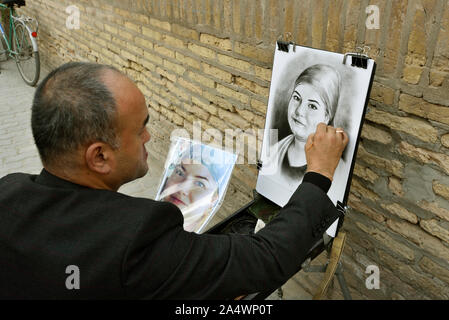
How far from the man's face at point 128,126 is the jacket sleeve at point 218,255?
239mm

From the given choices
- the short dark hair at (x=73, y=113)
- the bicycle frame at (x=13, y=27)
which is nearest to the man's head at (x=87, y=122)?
the short dark hair at (x=73, y=113)

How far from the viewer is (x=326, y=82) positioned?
161cm

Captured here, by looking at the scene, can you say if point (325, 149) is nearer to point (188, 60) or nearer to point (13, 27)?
point (188, 60)

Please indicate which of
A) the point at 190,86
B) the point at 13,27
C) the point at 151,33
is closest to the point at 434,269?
the point at 190,86

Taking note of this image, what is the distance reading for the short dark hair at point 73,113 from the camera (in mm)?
1130

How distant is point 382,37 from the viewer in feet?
5.19

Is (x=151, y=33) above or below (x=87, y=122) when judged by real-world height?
above

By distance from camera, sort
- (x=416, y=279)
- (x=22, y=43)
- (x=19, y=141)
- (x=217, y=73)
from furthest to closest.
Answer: (x=22, y=43)
(x=19, y=141)
(x=217, y=73)
(x=416, y=279)

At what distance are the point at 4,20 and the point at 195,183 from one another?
27.7ft

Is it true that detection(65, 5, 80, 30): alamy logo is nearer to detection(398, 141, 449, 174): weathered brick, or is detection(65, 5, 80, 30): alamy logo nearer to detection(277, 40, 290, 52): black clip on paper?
detection(277, 40, 290, 52): black clip on paper

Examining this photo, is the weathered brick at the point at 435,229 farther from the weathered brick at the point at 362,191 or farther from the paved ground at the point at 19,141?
the paved ground at the point at 19,141

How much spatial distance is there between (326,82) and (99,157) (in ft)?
3.36
